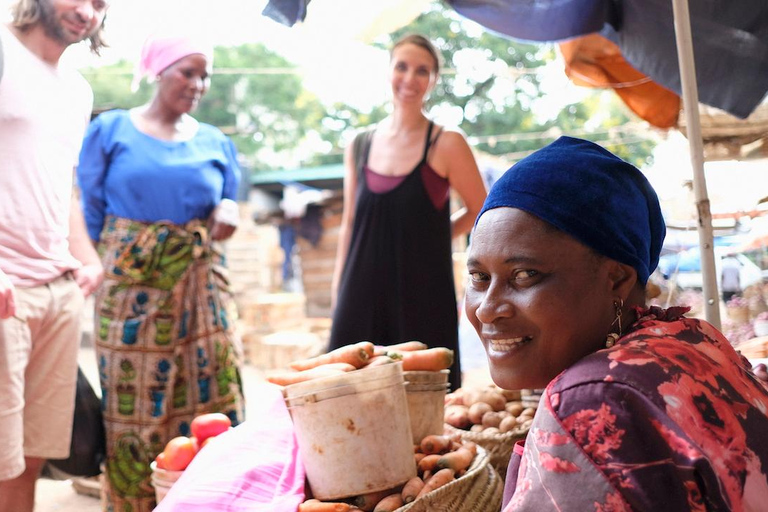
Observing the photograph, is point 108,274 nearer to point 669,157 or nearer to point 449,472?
point 449,472

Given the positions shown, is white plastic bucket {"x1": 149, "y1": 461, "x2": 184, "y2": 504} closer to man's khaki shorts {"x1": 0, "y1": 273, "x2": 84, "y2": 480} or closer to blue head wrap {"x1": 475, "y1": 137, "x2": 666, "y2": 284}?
man's khaki shorts {"x1": 0, "y1": 273, "x2": 84, "y2": 480}

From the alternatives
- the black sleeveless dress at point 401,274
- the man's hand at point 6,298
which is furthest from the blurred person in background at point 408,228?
the man's hand at point 6,298

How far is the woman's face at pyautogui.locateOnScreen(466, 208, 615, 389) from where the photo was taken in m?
1.49

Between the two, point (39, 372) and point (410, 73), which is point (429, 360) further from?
point (410, 73)

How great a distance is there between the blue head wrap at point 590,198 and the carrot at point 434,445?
1.21 m

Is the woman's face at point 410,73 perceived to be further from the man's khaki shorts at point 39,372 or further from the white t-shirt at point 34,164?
the man's khaki shorts at point 39,372

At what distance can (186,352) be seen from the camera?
13.2ft

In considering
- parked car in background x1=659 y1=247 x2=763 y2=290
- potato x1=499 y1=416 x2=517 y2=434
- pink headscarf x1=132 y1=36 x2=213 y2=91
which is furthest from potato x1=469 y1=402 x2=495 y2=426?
pink headscarf x1=132 y1=36 x2=213 y2=91

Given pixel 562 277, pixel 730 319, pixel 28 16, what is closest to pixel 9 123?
pixel 28 16

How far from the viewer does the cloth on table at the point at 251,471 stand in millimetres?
2262

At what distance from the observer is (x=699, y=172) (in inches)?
105

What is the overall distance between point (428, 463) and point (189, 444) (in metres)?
0.89

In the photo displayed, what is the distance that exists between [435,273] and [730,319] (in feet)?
6.91

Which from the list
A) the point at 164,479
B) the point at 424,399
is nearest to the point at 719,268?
the point at 424,399
